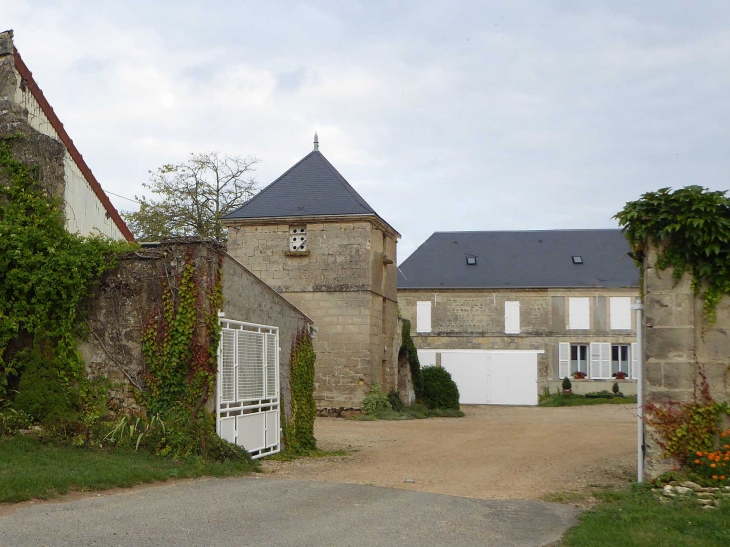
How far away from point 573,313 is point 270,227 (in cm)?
1607

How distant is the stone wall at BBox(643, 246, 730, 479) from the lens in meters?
8.95

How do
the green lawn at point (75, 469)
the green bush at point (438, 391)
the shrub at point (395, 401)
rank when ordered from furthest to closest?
the green bush at point (438, 391), the shrub at point (395, 401), the green lawn at point (75, 469)

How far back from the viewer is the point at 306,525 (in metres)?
7.04

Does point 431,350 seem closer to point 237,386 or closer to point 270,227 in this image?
point 270,227

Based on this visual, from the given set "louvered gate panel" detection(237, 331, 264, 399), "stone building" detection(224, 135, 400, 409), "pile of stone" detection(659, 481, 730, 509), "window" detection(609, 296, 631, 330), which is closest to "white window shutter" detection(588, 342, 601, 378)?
"window" detection(609, 296, 631, 330)

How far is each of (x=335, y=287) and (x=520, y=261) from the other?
1557 cm

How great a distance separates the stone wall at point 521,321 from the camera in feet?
113

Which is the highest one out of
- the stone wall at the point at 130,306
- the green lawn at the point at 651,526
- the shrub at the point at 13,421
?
the stone wall at the point at 130,306

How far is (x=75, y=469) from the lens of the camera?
8531mm

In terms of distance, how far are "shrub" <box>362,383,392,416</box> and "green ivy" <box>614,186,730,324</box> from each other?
46.1ft

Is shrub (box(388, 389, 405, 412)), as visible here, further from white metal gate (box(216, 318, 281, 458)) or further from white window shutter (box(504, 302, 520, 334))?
white window shutter (box(504, 302, 520, 334))

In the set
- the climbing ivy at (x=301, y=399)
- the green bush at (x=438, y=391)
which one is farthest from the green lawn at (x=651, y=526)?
the green bush at (x=438, y=391)

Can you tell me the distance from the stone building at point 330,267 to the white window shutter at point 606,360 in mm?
13718

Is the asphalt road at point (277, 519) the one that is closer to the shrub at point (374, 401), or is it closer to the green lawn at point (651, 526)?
the green lawn at point (651, 526)
